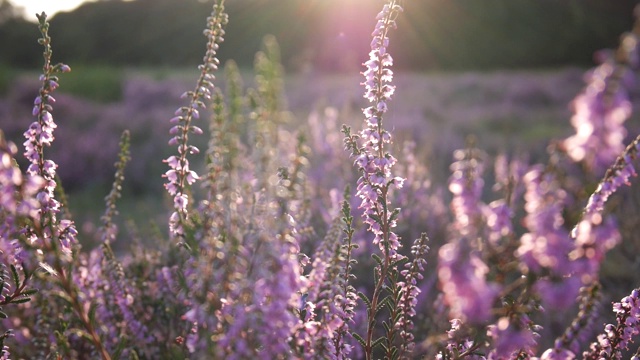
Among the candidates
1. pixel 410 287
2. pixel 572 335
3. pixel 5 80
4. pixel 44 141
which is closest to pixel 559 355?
pixel 572 335

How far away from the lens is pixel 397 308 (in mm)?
2135

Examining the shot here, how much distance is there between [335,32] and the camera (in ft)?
119

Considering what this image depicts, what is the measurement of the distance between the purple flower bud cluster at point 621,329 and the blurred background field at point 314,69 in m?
1.11

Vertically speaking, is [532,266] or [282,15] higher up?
[282,15]

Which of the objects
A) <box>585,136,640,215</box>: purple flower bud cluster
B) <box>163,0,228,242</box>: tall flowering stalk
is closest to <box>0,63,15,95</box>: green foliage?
<box>163,0,228,242</box>: tall flowering stalk

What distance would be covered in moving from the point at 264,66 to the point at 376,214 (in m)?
0.68

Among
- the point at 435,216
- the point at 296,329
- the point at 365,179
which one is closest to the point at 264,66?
the point at 365,179

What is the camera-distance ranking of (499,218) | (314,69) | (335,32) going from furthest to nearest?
1. (335,32)
2. (314,69)
3. (499,218)

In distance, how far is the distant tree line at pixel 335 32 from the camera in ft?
101

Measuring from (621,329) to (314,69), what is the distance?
23.9m

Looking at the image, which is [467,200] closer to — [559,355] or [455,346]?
[559,355]

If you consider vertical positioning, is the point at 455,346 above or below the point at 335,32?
below

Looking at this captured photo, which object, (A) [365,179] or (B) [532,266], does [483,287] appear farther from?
(A) [365,179]

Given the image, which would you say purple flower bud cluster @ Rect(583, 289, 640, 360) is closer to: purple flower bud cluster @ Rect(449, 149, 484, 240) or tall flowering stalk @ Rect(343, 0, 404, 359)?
tall flowering stalk @ Rect(343, 0, 404, 359)
